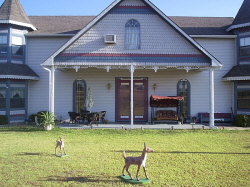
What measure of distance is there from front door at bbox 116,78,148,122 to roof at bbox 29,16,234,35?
204 inches

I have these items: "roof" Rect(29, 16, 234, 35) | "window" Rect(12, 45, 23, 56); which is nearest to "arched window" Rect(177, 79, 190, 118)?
"roof" Rect(29, 16, 234, 35)

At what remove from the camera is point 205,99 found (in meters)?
16.0

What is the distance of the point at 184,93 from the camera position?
16.2m

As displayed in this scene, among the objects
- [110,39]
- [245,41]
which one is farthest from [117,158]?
[245,41]

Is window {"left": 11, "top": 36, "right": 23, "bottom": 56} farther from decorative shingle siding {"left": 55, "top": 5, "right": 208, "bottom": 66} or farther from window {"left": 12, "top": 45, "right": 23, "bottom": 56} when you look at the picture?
decorative shingle siding {"left": 55, "top": 5, "right": 208, "bottom": 66}

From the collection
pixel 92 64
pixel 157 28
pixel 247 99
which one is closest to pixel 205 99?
pixel 247 99

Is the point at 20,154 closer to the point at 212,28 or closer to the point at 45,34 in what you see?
the point at 45,34

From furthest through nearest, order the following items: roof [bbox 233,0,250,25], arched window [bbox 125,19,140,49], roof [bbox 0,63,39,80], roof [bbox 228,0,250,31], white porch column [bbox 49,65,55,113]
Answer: roof [bbox 233,0,250,25] < roof [bbox 228,0,250,31] < roof [bbox 0,63,39,80] < arched window [bbox 125,19,140,49] < white porch column [bbox 49,65,55,113]

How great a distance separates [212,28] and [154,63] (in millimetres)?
6992

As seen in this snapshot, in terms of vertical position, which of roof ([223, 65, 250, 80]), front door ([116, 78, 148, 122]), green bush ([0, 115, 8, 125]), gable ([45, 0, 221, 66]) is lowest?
green bush ([0, 115, 8, 125])

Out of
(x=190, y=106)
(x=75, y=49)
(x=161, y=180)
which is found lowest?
(x=161, y=180)

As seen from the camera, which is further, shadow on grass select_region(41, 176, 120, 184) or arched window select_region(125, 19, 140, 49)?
arched window select_region(125, 19, 140, 49)

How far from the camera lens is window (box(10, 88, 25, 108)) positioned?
15406 mm

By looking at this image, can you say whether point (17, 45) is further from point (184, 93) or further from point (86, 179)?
point (86, 179)
